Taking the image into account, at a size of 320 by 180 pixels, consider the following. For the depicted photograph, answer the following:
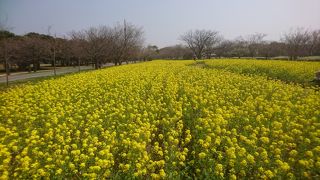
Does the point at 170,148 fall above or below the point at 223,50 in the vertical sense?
below

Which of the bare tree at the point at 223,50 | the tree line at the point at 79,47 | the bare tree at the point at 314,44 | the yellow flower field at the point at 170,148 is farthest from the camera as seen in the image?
the bare tree at the point at 223,50

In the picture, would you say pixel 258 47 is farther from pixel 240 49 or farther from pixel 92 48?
pixel 92 48

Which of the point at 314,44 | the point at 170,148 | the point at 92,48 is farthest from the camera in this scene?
the point at 314,44

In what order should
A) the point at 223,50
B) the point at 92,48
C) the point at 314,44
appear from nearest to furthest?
the point at 92,48 → the point at 314,44 → the point at 223,50

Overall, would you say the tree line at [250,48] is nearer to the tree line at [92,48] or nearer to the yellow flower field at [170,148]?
the tree line at [92,48]

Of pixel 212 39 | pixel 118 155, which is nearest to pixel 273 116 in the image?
pixel 118 155

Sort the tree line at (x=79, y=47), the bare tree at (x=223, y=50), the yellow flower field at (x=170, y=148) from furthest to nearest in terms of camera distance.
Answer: the bare tree at (x=223, y=50) → the tree line at (x=79, y=47) → the yellow flower field at (x=170, y=148)

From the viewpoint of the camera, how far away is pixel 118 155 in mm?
6195

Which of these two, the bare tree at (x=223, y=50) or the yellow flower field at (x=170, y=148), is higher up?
the bare tree at (x=223, y=50)

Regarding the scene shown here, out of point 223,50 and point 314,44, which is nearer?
point 314,44

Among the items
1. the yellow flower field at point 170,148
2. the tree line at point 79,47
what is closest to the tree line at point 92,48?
the tree line at point 79,47

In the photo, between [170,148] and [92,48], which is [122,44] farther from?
[170,148]

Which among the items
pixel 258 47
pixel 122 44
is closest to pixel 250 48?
pixel 258 47

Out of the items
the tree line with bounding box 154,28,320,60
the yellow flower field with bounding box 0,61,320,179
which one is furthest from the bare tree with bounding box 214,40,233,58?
the yellow flower field with bounding box 0,61,320,179
